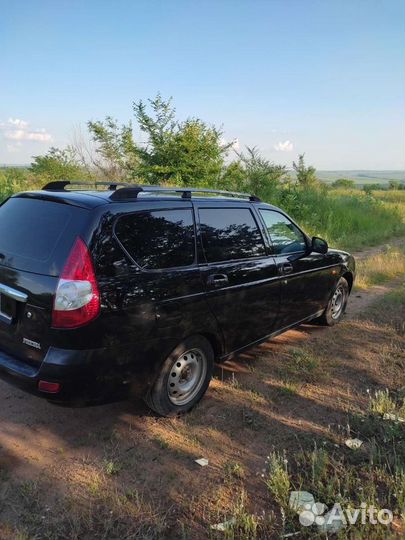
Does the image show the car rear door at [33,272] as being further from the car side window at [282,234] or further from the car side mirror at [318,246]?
the car side mirror at [318,246]

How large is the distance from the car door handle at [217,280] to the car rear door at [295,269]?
908 millimetres

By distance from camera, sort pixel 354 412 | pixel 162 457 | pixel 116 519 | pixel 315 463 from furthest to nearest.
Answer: pixel 354 412, pixel 162 457, pixel 315 463, pixel 116 519

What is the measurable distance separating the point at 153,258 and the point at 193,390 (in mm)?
1255

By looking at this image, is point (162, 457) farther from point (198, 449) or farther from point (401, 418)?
point (401, 418)

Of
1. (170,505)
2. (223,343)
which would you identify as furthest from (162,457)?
(223,343)

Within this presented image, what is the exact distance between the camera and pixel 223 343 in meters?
3.79

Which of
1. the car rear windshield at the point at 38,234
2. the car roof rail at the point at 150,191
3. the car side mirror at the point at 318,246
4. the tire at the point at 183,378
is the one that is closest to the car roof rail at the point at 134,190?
the car roof rail at the point at 150,191

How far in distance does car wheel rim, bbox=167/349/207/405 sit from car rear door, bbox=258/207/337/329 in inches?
50.3

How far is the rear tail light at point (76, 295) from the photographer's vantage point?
2695mm

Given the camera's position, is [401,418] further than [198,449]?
Yes

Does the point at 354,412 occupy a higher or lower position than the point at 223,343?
lower

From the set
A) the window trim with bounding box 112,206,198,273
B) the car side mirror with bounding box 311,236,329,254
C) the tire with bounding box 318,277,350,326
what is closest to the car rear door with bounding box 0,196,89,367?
the window trim with bounding box 112,206,198,273

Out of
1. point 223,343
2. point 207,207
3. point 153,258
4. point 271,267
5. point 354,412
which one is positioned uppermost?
point 207,207

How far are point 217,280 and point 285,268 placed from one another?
1.15 meters
